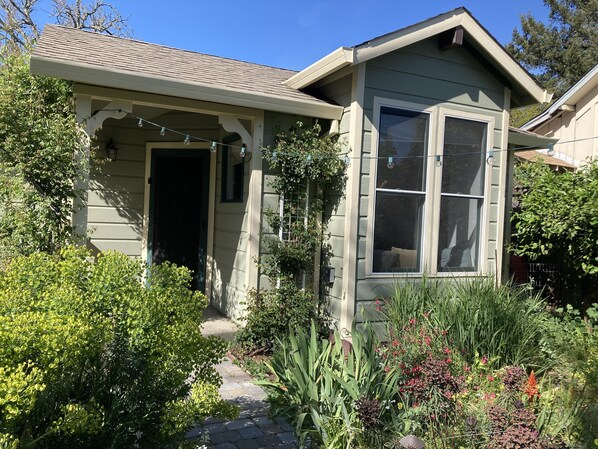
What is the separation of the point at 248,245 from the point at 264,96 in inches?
61.3

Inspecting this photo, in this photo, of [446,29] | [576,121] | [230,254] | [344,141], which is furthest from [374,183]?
[576,121]

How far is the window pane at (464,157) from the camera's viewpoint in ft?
18.3

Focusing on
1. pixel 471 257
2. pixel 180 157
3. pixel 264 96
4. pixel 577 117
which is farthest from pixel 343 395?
pixel 577 117

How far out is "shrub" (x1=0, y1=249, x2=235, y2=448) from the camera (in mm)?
1914

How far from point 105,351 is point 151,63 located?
3.55 metres

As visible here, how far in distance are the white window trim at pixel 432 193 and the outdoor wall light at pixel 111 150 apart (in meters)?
3.43

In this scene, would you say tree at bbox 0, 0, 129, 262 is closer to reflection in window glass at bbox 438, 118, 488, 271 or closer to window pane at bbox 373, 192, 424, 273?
window pane at bbox 373, 192, 424, 273

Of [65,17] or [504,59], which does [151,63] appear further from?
[65,17]

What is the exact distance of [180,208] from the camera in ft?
22.0

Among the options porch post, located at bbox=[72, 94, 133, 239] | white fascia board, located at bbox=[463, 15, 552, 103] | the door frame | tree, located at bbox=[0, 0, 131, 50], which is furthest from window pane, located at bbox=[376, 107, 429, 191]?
tree, located at bbox=[0, 0, 131, 50]

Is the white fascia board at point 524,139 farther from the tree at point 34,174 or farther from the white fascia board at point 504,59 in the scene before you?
the tree at point 34,174

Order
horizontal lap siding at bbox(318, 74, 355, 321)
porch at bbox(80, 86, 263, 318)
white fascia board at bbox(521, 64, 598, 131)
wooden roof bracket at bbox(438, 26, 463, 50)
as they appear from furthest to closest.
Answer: white fascia board at bbox(521, 64, 598, 131) → porch at bbox(80, 86, 263, 318) → wooden roof bracket at bbox(438, 26, 463, 50) → horizontal lap siding at bbox(318, 74, 355, 321)

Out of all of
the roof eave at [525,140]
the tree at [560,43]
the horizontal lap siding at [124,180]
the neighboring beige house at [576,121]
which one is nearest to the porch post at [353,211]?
the horizontal lap siding at [124,180]

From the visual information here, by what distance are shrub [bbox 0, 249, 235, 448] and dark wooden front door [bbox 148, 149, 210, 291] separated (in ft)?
13.5
